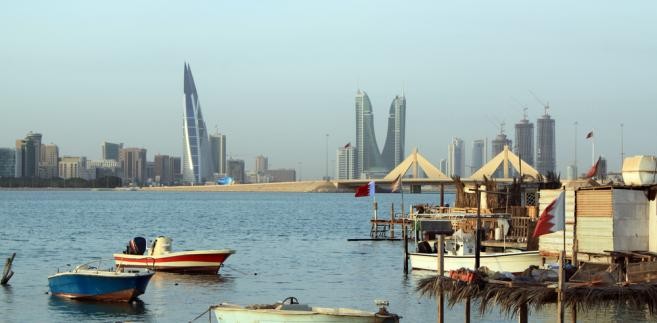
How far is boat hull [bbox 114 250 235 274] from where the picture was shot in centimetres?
5562

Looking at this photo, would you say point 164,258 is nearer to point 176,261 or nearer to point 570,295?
point 176,261

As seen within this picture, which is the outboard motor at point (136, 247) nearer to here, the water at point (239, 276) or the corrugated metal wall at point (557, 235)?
the water at point (239, 276)

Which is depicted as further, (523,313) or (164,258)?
(164,258)

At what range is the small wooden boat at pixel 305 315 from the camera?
105 ft

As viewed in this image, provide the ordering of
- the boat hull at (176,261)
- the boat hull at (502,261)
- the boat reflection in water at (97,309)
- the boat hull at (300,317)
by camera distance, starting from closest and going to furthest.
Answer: the boat hull at (300,317) → the boat reflection in water at (97,309) → the boat hull at (502,261) → the boat hull at (176,261)

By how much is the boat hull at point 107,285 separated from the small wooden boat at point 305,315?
38.9 feet

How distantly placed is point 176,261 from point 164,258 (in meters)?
0.64

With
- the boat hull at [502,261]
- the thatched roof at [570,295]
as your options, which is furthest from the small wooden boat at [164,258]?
the thatched roof at [570,295]

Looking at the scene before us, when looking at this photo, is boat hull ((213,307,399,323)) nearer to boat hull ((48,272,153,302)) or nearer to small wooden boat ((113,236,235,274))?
boat hull ((48,272,153,302))

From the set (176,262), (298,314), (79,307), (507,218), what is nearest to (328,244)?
(507,218)

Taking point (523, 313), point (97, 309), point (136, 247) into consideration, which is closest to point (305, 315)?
point (523, 313)

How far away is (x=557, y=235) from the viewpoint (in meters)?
48.4

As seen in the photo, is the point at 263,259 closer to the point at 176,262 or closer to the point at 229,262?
the point at 229,262

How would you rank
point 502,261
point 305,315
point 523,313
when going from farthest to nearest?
point 502,261 → point 305,315 → point 523,313
